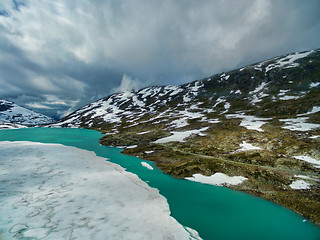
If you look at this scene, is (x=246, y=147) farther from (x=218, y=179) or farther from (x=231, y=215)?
(x=231, y=215)

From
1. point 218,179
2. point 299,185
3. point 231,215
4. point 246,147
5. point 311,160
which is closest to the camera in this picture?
point 231,215

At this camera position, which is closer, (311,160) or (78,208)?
(78,208)

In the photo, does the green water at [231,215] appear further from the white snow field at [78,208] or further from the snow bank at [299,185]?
the snow bank at [299,185]

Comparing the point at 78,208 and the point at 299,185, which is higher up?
the point at 78,208

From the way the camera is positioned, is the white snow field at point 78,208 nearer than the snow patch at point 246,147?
Yes

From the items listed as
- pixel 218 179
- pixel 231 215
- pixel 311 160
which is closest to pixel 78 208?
pixel 231 215

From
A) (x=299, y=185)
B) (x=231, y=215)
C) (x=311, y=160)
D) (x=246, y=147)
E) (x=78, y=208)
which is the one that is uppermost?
(x=246, y=147)

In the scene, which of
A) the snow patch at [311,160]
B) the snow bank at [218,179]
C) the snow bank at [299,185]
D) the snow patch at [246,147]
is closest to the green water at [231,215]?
the snow bank at [218,179]

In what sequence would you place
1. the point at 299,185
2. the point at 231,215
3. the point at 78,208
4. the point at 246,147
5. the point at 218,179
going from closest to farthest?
the point at 78,208, the point at 231,215, the point at 299,185, the point at 218,179, the point at 246,147
